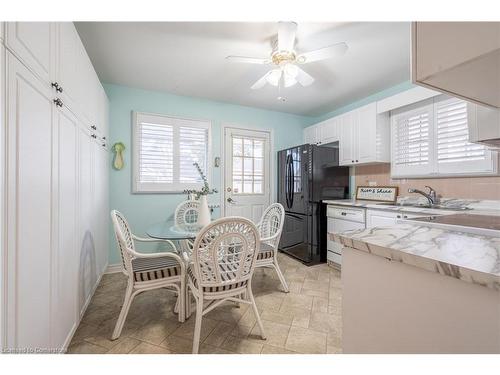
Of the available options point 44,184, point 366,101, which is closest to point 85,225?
point 44,184

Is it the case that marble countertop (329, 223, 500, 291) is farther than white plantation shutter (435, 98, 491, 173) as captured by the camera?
No

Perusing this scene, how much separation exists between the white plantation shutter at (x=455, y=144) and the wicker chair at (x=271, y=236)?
5.93 ft

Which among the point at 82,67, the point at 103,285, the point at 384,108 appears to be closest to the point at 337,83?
the point at 384,108

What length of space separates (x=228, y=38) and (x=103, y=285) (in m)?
2.85

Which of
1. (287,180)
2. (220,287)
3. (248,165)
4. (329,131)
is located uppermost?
(329,131)

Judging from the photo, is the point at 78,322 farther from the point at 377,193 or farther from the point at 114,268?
the point at 377,193

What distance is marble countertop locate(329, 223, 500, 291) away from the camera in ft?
1.81

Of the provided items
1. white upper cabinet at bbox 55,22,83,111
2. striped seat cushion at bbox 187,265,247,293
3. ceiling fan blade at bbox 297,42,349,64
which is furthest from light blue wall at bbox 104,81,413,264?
striped seat cushion at bbox 187,265,247,293

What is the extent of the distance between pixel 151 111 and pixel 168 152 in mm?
595

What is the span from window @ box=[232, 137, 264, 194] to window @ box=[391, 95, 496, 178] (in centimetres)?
194

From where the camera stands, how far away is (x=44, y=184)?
112 cm

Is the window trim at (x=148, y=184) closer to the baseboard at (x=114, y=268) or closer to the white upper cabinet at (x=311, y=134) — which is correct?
the baseboard at (x=114, y=268)

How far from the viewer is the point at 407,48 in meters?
2.07

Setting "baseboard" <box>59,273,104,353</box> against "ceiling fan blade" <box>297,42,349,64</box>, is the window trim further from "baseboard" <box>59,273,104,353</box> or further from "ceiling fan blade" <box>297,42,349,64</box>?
"ceiling fan blade" <box>297,42,349,64</box>
